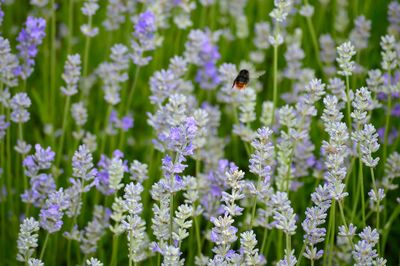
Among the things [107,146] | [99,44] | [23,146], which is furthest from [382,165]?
[99,44]

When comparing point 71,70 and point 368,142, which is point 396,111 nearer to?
point 368,142

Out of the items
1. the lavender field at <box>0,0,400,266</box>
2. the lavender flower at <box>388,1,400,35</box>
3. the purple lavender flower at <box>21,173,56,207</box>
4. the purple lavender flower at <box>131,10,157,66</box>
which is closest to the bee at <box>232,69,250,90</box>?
the lavender field at <box>0,0,400,266</box>

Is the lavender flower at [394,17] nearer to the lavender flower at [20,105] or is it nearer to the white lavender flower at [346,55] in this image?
the white lavender flower at [346,55]

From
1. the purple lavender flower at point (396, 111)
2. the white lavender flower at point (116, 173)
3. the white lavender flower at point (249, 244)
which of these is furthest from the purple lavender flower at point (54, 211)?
the purple lavender flower at point (396, 111)

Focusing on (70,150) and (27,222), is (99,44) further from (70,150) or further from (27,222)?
(27,222)

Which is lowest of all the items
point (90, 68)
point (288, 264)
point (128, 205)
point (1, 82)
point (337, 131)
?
point (288, 264)

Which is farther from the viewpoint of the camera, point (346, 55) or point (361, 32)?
point (361, 32)

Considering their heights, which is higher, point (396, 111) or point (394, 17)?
point (394, 17)

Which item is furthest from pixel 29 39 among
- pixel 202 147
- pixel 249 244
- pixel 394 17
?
pixel 394 17
